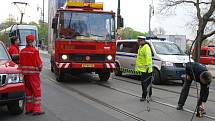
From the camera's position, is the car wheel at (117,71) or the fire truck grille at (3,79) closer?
the fire truck grille at (3,79)

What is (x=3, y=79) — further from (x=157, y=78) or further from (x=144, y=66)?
(x=157, y=78)

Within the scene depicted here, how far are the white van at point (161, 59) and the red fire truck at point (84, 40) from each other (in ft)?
7.17

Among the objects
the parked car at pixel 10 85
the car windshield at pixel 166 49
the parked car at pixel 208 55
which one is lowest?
the parked car at pixel 208 55

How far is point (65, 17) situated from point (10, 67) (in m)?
7.86

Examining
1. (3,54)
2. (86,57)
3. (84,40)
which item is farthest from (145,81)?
(84,40)

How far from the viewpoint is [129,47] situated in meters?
20.5

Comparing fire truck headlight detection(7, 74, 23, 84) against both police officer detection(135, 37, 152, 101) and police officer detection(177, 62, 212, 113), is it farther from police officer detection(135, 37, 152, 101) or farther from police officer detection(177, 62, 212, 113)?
police officer detection(135, 37, 152, 101)

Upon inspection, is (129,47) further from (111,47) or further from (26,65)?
(26,65)

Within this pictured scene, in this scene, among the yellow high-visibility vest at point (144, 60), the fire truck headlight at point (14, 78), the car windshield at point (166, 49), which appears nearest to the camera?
the fire truck headlight at point (14, 78)

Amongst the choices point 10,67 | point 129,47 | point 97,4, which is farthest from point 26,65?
point 129,47

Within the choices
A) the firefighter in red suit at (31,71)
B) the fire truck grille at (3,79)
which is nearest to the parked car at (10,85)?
the fire truck grille at (3,79)

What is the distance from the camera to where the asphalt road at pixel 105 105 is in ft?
30.8

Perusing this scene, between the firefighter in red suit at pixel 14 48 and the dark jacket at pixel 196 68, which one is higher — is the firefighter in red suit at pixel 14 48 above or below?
above

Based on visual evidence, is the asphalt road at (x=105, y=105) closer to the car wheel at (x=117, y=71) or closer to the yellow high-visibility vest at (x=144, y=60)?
the yellow high-visibility vest at (x=144, y=60)
